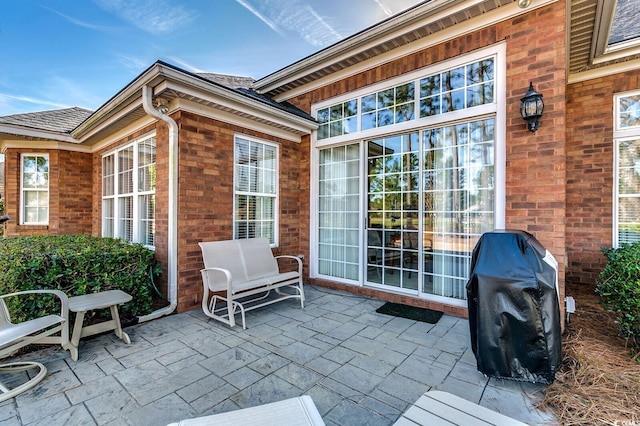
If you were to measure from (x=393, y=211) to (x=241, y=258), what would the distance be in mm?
2434

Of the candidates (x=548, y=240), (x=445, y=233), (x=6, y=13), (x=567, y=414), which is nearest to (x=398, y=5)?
(x=445, y=233)

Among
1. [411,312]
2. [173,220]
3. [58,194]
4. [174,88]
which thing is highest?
[174,88]

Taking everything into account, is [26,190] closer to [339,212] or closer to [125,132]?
[125,132]

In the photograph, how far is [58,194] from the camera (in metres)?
6.74

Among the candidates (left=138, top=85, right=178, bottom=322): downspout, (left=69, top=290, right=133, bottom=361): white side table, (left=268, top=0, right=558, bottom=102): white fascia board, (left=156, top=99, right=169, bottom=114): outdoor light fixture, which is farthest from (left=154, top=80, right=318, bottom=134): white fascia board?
(left=69, top=290, right=133, bottom=361): white side table

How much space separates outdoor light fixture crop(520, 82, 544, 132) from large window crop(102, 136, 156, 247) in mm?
5126

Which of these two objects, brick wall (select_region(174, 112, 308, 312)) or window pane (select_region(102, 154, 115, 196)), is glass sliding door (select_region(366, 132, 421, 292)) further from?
window pane (select_region(102, 154, 115, 196))

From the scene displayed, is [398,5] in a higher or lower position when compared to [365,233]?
higher

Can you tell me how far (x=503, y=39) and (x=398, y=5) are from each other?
6.15 feet

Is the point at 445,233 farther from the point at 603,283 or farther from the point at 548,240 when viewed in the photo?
the point at 603,283

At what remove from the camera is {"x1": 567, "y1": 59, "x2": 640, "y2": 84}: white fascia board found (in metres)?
4.49

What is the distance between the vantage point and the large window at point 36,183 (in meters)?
6.95

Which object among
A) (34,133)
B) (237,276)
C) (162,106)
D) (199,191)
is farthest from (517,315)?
(34,133)

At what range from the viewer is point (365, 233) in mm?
4812
